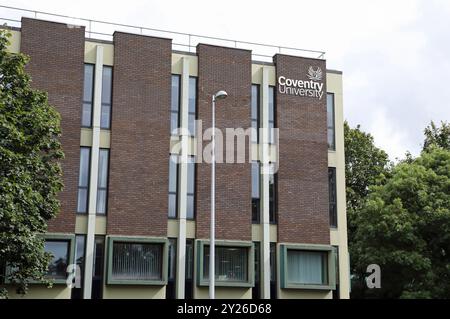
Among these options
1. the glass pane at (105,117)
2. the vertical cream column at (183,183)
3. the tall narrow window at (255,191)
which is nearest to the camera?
the vertical cream column at (183,183)

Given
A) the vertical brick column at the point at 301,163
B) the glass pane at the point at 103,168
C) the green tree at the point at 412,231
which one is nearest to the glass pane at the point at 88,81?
the glass pane at the point at 103,168

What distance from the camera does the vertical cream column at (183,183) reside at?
26.3m

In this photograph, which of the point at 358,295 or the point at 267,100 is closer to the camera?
the point at 267,100

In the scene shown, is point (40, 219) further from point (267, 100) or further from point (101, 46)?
point (267, 100)

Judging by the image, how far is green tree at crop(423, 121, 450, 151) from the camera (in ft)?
134

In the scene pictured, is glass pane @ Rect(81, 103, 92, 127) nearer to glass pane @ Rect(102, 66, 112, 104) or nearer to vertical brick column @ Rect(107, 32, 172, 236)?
glass pane @ Rect(102, 66, 112, 104)

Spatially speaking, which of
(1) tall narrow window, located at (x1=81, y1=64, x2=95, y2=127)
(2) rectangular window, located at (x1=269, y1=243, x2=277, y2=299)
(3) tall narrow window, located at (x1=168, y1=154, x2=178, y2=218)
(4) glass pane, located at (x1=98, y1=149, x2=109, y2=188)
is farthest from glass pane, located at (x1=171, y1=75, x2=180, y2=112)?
(2) rectangular window, located at (x1=269, y1=243, x2=277, y2=299)

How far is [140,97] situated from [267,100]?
6072 mm

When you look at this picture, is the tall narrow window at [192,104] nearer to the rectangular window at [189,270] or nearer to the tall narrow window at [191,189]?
the tall narrow window at [191,189]

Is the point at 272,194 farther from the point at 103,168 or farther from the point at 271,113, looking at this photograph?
the point at 103,168

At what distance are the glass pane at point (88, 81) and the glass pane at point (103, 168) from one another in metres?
2.41

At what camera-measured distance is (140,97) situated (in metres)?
27.2

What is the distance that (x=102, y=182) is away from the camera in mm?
26375

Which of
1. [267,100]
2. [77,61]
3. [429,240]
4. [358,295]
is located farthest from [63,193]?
[358,295]
